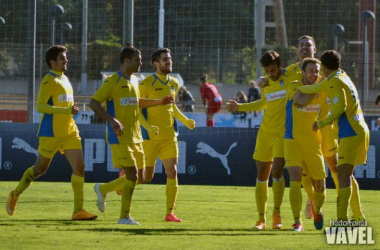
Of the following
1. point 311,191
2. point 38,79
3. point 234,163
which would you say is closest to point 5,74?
point 38,79

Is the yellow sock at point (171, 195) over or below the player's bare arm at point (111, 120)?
below

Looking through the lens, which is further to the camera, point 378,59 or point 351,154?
point 378,59

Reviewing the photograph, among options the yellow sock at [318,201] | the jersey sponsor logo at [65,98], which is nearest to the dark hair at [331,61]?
the yellow sock at [318,201]

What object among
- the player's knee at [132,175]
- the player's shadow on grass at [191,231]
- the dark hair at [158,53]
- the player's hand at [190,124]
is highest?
the dark hair at [158,53]

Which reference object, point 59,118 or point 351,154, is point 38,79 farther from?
point 351,154

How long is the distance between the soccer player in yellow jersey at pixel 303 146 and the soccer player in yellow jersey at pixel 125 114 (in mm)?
1856

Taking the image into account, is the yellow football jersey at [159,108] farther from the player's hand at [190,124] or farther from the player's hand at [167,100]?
the player's hand at [167,100]

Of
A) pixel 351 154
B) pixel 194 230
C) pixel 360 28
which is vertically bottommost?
pixel 194 230

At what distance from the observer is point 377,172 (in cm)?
1973

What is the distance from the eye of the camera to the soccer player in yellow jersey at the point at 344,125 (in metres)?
10.7

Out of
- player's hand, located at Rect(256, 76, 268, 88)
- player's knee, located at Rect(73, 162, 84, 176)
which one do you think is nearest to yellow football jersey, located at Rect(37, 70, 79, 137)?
player's knee, located at Rect(73, 162, 84, 176)

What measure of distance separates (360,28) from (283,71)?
4201 centimetres

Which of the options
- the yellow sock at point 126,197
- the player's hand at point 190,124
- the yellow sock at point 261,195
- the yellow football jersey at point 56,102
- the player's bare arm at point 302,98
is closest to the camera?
the player's bare arm at point 302,98

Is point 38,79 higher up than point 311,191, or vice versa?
point 38,79
